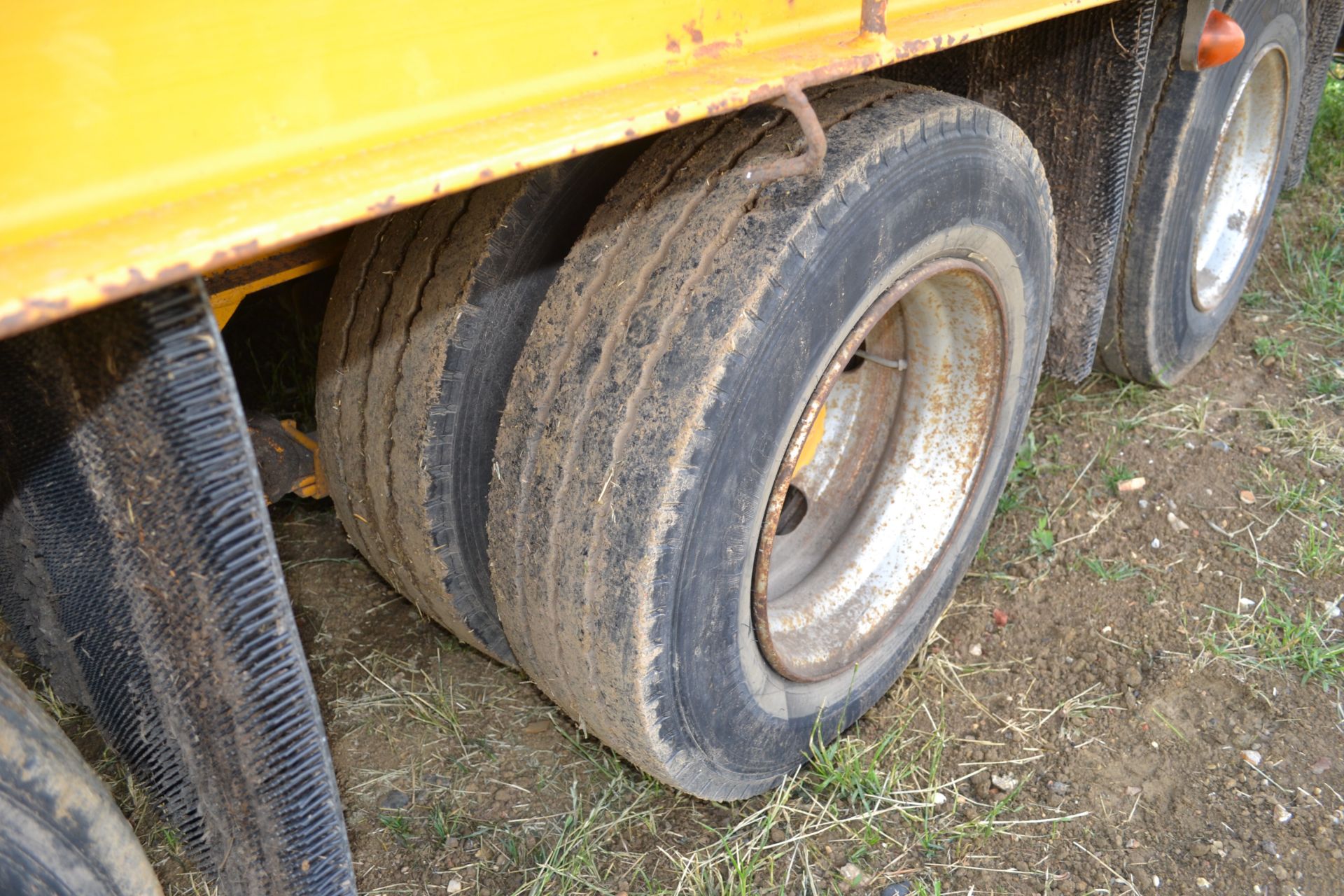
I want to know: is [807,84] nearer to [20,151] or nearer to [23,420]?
[20,151]

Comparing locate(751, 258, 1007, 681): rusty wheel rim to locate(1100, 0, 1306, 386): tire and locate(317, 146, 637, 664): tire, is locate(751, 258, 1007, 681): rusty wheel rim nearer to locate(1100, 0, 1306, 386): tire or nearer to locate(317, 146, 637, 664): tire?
locate(317, 146, 637, 664): tire

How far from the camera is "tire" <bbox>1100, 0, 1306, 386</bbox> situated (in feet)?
8.14

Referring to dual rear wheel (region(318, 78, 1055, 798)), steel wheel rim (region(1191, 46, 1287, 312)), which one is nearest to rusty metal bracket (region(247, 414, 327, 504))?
dual rear wheel (region(318, 78, 1055, 798))

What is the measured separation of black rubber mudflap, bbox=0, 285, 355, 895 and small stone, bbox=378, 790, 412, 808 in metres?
0.76

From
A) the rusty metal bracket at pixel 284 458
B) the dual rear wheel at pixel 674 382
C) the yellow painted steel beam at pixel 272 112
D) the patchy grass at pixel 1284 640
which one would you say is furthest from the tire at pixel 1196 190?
the rusty metal bracket at pixel 284 458

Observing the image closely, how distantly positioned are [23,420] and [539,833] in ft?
4.14

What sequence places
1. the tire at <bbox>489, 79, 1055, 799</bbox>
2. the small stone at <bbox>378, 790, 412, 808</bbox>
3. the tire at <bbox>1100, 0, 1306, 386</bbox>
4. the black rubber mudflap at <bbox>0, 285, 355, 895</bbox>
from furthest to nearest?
the tire at <bbox>1100, 0, 1306, 386</bbox>
the small stone at <bbox>378, 790, 412, 808</bbox>
the tire at <bbox>489, 79, 1055, 799</bbox>
the black rubber mudflap at <bbox>0, 285, 355, 895</bbox>

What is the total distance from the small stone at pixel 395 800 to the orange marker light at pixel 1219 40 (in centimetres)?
236

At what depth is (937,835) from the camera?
1.96m

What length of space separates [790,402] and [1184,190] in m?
1.76

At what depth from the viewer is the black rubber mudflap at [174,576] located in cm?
91

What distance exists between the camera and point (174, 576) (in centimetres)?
103

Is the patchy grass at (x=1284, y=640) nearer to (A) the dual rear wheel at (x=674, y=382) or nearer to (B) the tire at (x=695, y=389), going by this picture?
(A) the dual rear wheel at (x=674, y=382)

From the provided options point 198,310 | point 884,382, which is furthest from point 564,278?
point 884,382
